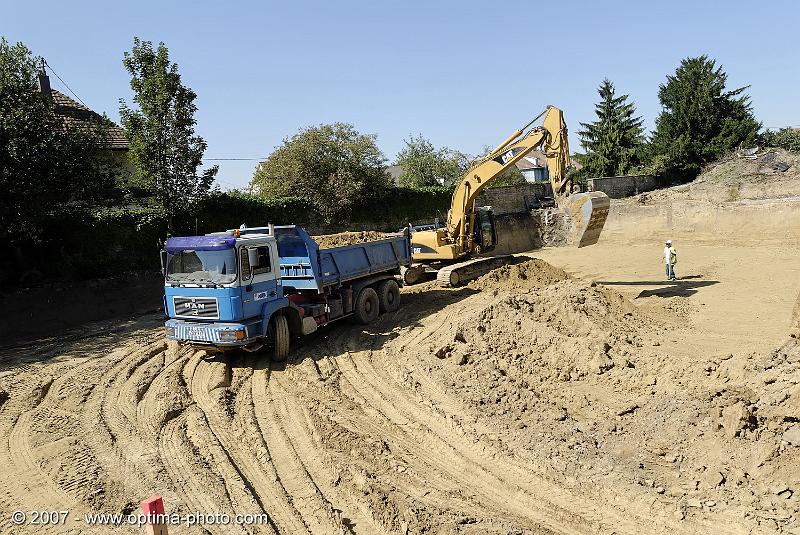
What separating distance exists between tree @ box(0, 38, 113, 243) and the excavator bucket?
1337cm

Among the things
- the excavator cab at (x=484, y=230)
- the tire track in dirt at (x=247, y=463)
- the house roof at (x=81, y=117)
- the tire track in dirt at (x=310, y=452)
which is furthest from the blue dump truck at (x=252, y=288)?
the house roof at (x=81, y=117)

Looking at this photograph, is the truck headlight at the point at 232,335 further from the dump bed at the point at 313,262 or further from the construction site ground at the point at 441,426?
the dump bed at the point at 313,262

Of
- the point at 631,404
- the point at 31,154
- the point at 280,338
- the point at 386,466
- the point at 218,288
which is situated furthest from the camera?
the point at 31,154

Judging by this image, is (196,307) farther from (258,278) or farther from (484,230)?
(484,230)

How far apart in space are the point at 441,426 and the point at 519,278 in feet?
31.1

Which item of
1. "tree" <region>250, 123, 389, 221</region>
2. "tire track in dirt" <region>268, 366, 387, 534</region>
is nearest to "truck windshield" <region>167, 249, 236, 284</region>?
"tire track in dirt" <region>268, 366, 387, 534</region>

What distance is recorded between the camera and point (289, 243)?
35.7 ft

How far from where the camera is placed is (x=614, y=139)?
40.2 metres

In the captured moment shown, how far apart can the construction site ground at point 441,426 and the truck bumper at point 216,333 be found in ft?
2.22

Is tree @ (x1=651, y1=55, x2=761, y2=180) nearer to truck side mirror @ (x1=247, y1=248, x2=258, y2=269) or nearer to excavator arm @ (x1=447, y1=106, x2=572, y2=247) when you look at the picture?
excavator arm @ (x1=447, y1=106, x2=572, y2=247)

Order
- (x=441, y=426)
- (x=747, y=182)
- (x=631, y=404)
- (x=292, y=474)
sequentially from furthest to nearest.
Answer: (x=747, y=182), (x=631, y=404), (x=441, y=426), (x=292, y=474)

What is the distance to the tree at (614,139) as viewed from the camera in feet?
131

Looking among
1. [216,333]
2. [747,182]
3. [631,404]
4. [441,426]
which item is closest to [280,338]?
[216,333]

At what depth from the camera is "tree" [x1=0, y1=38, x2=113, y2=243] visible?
13.4 m
